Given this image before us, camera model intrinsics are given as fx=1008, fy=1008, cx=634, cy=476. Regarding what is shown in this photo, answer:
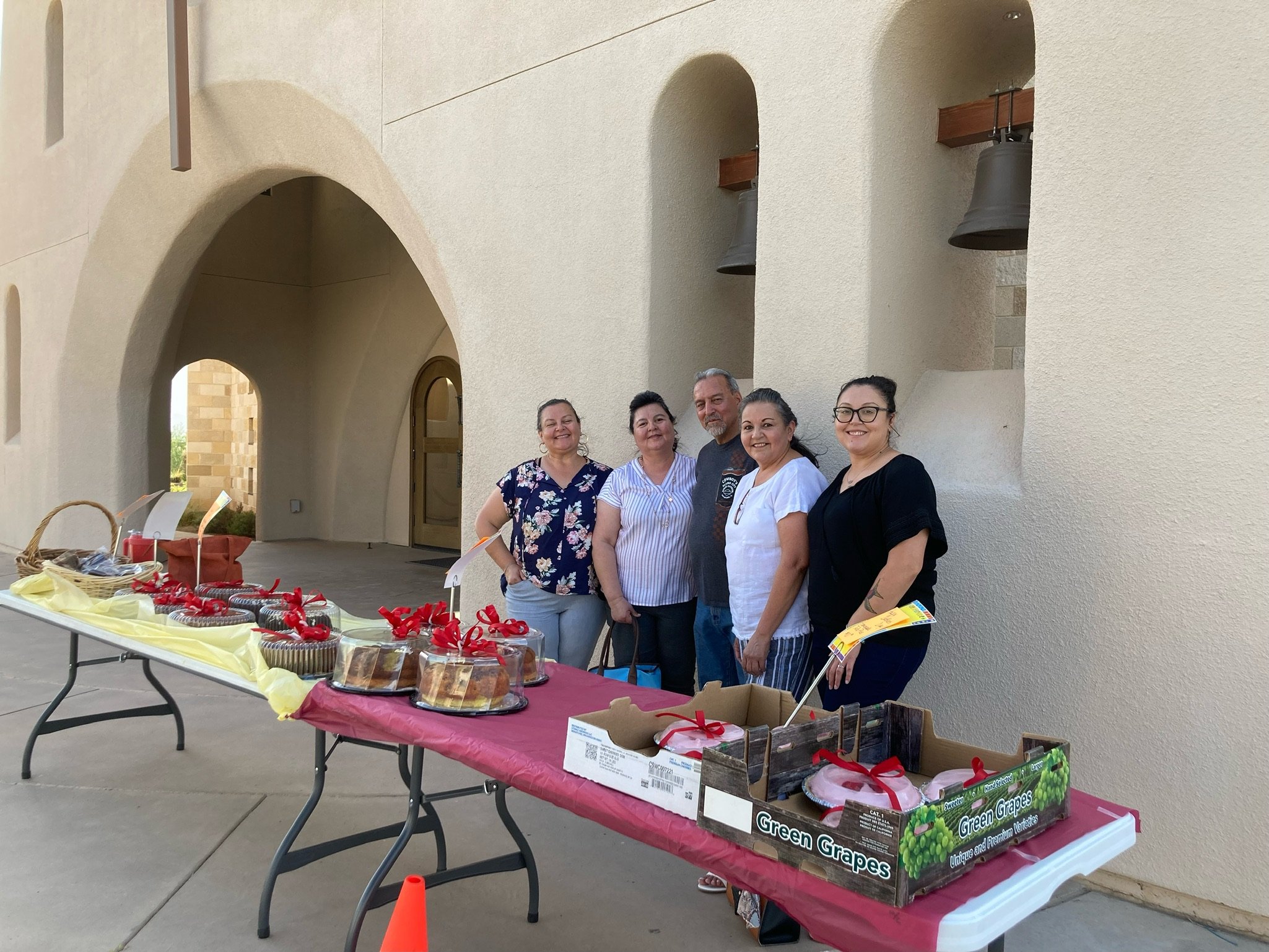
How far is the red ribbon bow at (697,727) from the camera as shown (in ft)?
6.30

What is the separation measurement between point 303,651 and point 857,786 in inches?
67.8

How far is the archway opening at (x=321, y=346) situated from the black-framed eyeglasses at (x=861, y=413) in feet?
28.1

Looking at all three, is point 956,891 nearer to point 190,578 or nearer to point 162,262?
point 190,578

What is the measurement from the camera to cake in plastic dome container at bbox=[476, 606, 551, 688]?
2.68 m

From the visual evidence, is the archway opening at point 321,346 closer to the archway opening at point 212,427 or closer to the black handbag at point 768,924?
the archway opening at point 212,427

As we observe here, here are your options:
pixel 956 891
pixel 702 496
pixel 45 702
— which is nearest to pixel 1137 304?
pixel 702 496

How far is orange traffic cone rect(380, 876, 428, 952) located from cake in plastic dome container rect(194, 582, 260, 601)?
7.57 feet

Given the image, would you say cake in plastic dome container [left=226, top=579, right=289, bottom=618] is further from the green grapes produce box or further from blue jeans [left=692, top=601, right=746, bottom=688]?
the green grapes produce box

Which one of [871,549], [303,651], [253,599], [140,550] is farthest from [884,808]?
[140,550]

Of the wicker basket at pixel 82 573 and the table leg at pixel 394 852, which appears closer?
the table leg at pixel 394 852

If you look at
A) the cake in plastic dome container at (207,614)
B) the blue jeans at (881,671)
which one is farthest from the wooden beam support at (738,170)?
the cake in plastic dome container at (207,614)

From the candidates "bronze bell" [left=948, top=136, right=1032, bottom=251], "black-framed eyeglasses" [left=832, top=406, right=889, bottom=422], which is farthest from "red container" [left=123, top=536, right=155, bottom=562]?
"bronze bell" [left=948, top=136, right=1032, bottom=251]

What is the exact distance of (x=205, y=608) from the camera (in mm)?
3424

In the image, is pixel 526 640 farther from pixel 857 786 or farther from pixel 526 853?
pixel 857 786
